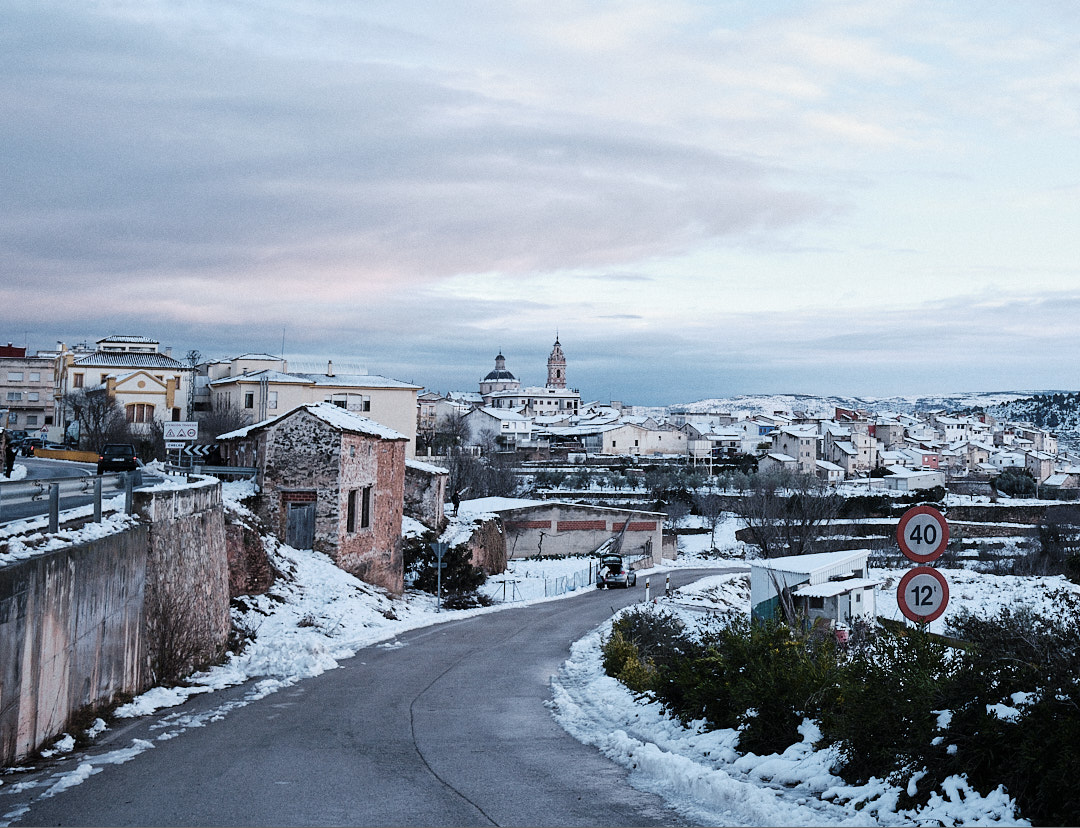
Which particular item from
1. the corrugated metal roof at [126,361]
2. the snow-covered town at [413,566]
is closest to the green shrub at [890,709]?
the snow-covered town at [413,566]

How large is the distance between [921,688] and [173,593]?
1115 cm

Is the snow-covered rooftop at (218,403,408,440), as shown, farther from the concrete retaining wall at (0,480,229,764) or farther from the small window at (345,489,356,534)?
the concrete retaining wall at (0,480,229,764)

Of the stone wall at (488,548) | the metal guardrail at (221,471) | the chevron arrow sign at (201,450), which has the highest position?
the chevron arrow sign at (201,450)

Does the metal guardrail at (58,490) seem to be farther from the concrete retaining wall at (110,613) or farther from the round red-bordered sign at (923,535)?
the round red-bordered sign at (923,535)

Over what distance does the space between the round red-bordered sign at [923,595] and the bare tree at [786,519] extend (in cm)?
4386

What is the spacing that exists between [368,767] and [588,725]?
3.25m

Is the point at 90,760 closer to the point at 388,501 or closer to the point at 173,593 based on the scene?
the point at 173,593

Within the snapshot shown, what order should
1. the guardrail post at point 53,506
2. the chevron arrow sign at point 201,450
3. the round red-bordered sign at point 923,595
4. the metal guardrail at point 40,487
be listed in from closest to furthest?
the round red-bordered sign at point 923,595 → the metal guardrail at point 40,487 → the guardrail post at point 53,506 → the chevron arrow sign at point 201,450

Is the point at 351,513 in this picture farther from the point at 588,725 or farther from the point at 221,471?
the point at 588,725

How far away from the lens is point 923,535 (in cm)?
916

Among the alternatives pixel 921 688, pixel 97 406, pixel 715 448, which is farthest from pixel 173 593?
pixel 715 448

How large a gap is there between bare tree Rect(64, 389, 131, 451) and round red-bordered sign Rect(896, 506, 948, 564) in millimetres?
48187

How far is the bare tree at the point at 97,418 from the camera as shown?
5262 centimetres

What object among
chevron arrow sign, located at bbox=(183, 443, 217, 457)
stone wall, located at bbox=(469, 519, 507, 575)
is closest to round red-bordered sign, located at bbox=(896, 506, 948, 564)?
chevron arrow sign, located at bbox=(183, 443, 217, 457)
